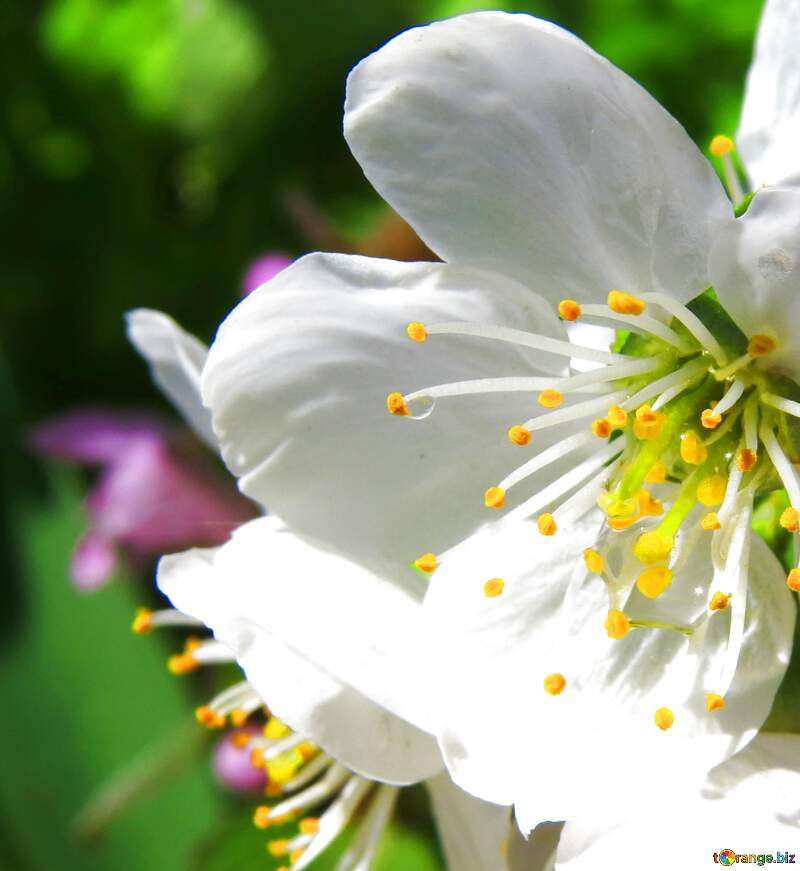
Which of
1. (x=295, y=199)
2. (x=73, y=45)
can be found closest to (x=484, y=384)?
(x=295, y=199)

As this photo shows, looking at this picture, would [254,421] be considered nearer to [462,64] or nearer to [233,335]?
[233,335]

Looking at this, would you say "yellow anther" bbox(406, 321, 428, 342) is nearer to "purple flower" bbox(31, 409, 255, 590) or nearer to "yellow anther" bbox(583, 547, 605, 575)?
"yellow anther" bbox(583, 547, 605, 575)

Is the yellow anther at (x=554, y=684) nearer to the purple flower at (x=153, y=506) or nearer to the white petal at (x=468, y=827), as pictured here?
the white petal at (x=468, y=827)

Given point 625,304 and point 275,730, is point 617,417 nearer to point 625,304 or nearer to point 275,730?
point 625,304

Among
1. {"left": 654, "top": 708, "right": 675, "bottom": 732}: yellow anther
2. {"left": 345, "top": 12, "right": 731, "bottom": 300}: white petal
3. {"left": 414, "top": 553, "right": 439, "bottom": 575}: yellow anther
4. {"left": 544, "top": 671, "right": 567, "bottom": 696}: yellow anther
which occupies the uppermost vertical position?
{"left": 345, "top": 12, "right": 731, "bottom": 300}: white petal

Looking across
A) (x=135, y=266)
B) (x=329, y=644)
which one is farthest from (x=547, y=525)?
(x=135, y=266)

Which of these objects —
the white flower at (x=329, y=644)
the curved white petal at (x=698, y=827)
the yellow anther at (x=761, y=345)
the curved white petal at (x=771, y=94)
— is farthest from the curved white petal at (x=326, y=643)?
the curved white petal at (x=771, y=94)

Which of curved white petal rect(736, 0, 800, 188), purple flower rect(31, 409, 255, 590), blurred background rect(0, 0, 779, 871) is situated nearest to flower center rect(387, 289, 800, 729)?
curved white petal rect(736, 0, 800, 188)
